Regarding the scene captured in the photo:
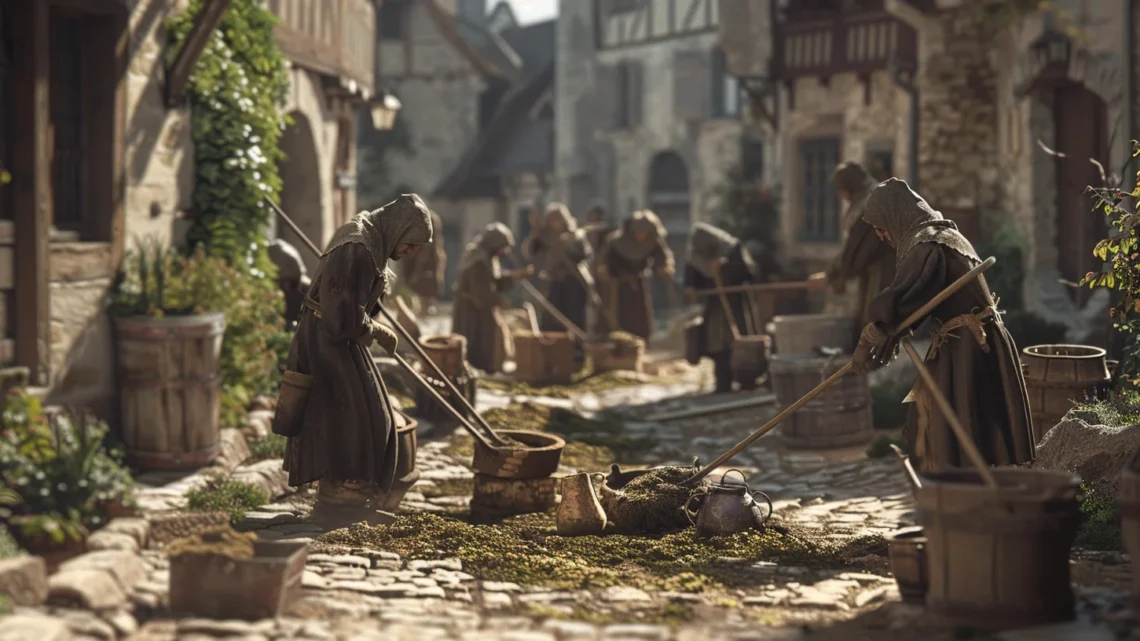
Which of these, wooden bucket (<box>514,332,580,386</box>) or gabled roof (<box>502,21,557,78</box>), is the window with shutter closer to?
wooden bucket (<box>514,332,580,386</box>)

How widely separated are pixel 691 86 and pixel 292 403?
902 inches

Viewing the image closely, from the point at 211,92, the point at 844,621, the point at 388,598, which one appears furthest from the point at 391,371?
the point at 844,621

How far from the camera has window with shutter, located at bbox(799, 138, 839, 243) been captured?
869 inches

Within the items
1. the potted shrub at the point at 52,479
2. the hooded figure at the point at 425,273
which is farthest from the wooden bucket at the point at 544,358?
the potted shrub at the point at 52,479

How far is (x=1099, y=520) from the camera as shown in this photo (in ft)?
25.6

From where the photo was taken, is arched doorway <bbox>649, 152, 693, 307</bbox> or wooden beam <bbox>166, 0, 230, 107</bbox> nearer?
wooden beam <bbox>166, 0, 230, 107</bbox>

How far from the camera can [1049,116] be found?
15.5 metres

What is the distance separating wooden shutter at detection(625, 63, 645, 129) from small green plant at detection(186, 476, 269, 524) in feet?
77.9

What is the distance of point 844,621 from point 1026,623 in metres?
0.77

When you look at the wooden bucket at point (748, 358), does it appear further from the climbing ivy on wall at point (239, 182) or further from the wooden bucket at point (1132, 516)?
the wooden bucket at point (1132, 516)

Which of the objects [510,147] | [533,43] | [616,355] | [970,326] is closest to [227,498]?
[970,326]

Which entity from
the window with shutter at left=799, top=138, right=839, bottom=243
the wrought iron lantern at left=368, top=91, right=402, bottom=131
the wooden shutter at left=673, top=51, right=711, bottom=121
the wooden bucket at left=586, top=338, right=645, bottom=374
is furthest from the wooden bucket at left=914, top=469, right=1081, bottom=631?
the wooden shutter at left=673, top=51, right=711, bottom=121

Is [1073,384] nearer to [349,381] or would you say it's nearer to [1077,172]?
[349,381]

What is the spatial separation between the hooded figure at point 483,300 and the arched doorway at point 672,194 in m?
15.5
